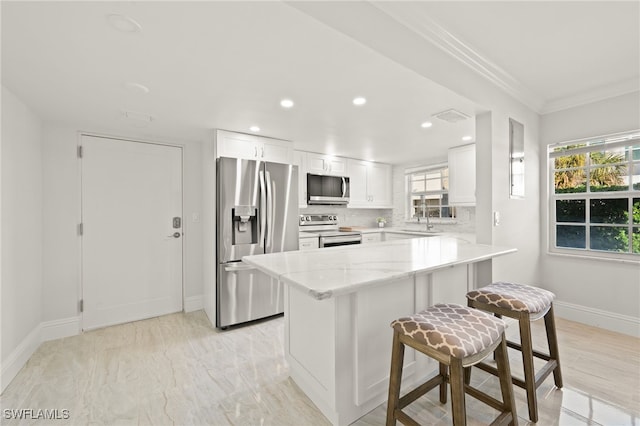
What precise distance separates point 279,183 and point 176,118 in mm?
1218

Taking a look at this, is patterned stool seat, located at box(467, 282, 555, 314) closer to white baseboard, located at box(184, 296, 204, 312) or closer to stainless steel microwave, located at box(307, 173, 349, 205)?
stainless steel microwave, located at box(307, 173, 349, 205)

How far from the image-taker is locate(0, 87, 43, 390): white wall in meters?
2.00

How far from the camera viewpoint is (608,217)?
2762mm

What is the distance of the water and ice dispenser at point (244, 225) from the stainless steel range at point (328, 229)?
1.22 m

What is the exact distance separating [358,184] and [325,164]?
82 centimetres

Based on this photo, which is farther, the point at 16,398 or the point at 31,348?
the point at 31,348

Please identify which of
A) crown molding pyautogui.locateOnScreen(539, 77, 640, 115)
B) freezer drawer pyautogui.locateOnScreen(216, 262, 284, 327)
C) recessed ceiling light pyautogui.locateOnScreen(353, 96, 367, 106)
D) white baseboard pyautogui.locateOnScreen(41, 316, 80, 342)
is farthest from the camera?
freezer drawer pyautogui.locateOnScreen(216, 262, 284, 327)

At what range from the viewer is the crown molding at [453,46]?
62.6 inches

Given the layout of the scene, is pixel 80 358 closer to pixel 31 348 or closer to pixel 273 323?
pixel 31 348

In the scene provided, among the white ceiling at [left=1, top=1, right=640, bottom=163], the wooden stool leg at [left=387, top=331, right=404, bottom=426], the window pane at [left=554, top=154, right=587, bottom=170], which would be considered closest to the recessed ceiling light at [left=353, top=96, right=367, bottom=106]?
the white ceiling at [left=1, top=1, right=640, bottom=163]

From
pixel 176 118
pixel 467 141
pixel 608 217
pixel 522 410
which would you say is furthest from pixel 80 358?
pixel 608 217

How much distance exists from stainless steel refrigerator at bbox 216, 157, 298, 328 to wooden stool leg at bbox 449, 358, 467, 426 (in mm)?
2256

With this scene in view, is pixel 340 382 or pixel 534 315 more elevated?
pixel 534 315

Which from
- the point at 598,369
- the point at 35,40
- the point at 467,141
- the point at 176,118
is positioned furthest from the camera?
the point at 467,141
